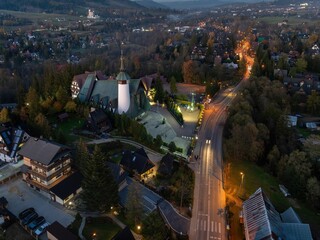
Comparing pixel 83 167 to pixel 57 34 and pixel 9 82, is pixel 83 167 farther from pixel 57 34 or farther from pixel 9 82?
pixel 57 34

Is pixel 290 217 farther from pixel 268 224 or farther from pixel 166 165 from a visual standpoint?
pixel 166 165

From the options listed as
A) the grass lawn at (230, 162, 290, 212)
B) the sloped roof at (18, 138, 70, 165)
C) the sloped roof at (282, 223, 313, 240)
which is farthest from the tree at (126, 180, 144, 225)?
the grass lawn at (230, 162, 290, 212)

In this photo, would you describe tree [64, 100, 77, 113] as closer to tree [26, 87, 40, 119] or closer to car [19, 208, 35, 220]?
tree [26, 87, 40, 119]

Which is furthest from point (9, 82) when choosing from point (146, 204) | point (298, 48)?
point (298, 48)

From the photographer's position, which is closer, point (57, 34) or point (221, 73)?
point (221, 73)

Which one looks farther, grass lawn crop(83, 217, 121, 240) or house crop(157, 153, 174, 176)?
house crop(157, 153, 174, 176)

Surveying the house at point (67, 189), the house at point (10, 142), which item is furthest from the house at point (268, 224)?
Answer: the house at point (10, 142)

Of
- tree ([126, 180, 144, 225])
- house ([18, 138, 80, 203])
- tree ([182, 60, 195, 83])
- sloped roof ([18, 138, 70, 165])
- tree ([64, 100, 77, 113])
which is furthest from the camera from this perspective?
tree ([182, 60, 195, 83])

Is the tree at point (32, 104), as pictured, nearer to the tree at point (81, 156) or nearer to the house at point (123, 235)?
the tree at point (81, 156)
